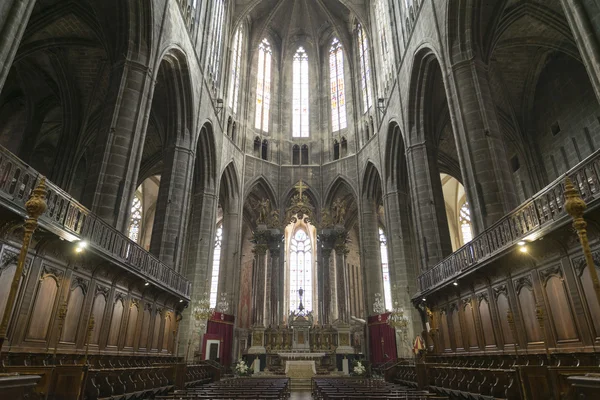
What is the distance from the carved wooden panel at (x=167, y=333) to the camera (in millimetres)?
16422

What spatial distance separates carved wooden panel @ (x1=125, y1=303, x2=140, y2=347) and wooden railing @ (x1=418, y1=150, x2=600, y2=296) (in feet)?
35.0

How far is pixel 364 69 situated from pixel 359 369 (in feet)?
71.3

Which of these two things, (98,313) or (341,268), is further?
(341,268)

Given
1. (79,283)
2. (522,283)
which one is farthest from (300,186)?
(522,283)

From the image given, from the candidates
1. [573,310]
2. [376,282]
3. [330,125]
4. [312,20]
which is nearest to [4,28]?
[573,310]

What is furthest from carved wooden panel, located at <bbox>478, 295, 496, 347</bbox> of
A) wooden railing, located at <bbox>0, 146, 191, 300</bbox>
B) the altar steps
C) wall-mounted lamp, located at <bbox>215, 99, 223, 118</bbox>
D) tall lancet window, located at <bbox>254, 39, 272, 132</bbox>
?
tall lancet window, located at <bbox>254, 39, 272, 132</bbox>

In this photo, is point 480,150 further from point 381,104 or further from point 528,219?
point 381,104

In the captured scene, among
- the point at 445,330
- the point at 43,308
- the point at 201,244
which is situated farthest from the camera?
the point at 201,244

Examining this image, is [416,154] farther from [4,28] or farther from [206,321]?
[4,28]

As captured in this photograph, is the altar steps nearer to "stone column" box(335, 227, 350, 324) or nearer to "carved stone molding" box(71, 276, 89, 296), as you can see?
"stone column" box(335, 227, 350, 324)

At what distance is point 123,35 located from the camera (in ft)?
48.4

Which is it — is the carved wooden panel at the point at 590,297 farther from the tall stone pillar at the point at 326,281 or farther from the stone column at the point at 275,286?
the stone column at the point at 275,286

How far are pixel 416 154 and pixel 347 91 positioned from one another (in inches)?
574

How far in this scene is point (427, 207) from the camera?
18844 mm
